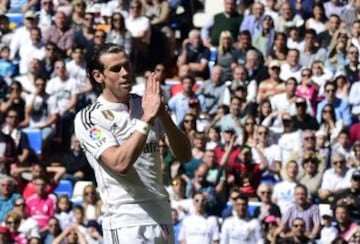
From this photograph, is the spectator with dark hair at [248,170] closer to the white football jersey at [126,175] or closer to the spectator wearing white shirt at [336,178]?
the spectator wearing white shirt at [336,178]

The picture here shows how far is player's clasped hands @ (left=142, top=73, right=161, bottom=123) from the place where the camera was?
6930mm

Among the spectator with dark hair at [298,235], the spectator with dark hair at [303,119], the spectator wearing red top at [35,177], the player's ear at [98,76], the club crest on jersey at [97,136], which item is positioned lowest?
the spectator with dark hair at [298,235]

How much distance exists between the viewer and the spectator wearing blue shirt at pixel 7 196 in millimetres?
15727

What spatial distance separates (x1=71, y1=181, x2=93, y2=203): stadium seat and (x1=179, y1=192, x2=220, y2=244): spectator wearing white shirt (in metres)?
1.78

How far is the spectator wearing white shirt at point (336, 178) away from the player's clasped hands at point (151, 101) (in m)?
8.25

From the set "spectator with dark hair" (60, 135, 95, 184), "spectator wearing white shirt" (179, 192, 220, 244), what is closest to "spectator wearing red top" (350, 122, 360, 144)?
"spectator wearing white shirt" (179, 192, 220, 244)

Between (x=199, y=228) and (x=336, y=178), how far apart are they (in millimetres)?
1757

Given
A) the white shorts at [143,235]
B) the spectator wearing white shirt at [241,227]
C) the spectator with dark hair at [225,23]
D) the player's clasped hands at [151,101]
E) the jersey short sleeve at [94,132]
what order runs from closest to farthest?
the player's clasped hands at [151,101], the jersey short sleeve at [94,132], the white shorts at [143,235], the spectator wearing white shirt at [241,227], the spectator with dark hair at [225,23]

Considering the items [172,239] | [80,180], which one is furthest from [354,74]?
[172,239]

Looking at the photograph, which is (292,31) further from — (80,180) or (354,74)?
(80,180)

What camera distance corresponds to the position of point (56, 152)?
57.8 ft

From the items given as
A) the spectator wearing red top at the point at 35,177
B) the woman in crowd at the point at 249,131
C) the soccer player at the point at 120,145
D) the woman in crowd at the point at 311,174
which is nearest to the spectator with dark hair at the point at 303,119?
the woman in crowd at the point at 249,131

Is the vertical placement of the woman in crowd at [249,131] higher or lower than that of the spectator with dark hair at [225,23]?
lower

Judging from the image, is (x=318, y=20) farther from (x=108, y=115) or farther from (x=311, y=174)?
(x=108, y=115)
